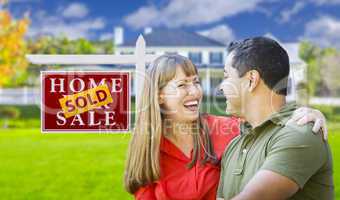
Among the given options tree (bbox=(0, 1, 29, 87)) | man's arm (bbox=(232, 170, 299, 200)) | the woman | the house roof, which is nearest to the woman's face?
the woman

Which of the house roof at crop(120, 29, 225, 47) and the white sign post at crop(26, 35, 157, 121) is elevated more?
the house roof at crop(120, 29, 225, 47)

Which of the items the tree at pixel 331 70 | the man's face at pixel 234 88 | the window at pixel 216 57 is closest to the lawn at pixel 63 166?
the man's face at pixel 234 88

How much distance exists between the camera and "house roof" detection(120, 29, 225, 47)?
2211 cm

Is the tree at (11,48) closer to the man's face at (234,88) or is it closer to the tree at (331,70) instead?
the tree at (331,70)

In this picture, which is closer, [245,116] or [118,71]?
[245,116]

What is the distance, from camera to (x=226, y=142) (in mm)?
2395

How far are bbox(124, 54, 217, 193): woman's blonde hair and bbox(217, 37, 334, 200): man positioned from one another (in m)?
0.25

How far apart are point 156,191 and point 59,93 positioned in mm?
984

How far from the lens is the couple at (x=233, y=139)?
69.7 inches

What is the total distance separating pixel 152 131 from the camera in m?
2.29

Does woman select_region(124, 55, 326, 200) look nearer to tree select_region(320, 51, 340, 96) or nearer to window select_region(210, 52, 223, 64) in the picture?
tree select_region(320, 51, 340, 96)

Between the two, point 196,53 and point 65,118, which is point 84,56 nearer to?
point 65,118

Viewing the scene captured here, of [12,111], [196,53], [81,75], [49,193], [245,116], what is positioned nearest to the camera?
[245,116]

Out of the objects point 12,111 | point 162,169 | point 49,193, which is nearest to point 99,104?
point 162,169
